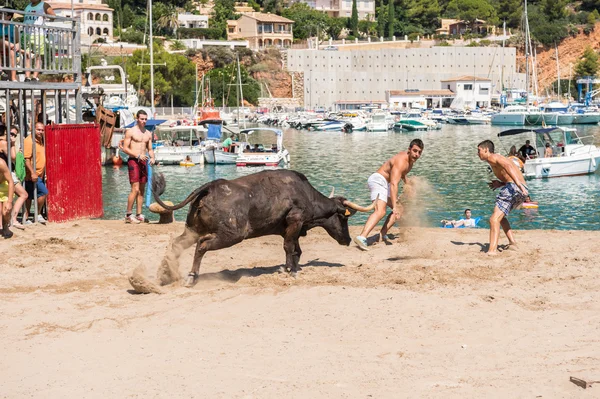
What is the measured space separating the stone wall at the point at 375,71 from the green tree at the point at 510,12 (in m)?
25.5

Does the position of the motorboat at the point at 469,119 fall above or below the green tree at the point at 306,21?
below

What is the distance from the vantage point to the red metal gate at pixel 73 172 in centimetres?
1634

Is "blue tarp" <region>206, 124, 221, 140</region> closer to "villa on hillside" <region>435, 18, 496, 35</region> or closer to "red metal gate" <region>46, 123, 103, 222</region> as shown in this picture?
"red metal gate" <region>46, 123, 103, 222</region>

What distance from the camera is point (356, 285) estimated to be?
11227mm

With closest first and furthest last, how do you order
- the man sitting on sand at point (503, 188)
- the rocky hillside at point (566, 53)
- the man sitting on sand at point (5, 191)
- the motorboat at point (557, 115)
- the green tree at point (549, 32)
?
1. the man sitting on sand at point (503, 188)
2. the man sitting on sand at point (5, 191)
3. the motorboat at point (557, 115)
4. the rocky hillside at point (566, 53)
5. the green tree at point (549, 32)

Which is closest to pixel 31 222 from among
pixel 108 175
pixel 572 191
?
pixel 572 191

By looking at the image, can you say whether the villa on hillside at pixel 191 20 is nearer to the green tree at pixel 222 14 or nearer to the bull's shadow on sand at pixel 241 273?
the green tree at pixel 222 14

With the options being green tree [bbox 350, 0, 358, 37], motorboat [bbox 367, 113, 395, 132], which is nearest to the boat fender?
motorboat [bbox 367, 113, 395, 132]

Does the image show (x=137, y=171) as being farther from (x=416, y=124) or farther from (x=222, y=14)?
(x=222, y=14)

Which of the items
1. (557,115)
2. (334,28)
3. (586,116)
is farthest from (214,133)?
(334,28)

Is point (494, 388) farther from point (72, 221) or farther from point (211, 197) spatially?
point (72, 221)

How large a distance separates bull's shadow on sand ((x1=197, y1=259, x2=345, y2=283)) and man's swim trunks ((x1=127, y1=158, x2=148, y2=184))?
4.31 meters

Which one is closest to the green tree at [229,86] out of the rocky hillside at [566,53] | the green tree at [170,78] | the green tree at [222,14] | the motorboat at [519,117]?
the green tree at [170,78]

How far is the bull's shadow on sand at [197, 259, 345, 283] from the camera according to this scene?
11906mm
